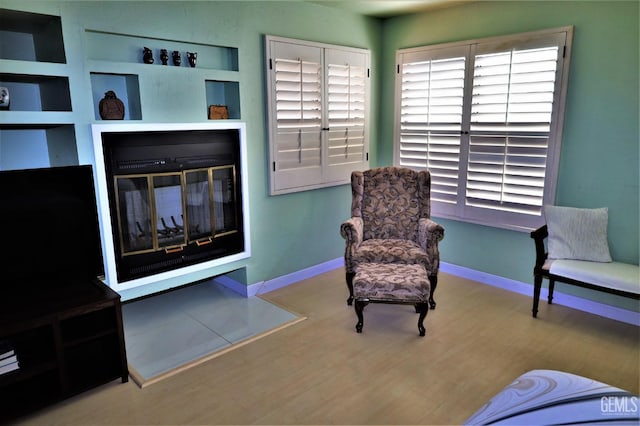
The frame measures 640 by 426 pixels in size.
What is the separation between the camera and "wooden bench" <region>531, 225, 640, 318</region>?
280cm

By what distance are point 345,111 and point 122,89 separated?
196 cm

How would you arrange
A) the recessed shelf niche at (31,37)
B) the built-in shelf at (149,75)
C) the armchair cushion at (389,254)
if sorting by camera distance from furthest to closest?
the armchair cushion at (389,254) → the built-in shelf at (149,75) → the recessed shelf niche at (31,37)

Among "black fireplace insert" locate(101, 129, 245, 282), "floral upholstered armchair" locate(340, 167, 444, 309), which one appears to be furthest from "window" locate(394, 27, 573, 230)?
"black fireplace insert" locate(101, 129, 245, 282)

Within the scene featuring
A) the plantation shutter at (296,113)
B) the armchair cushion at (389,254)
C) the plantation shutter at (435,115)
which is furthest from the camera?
the plantation shutter at (435,115)

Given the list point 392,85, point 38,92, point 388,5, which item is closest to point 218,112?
point 38,92

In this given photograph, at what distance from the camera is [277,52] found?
3.44 m

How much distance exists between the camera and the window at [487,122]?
3.30 metres

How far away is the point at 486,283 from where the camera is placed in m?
3.90

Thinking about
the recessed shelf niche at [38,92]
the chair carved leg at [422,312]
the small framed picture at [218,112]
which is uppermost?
the recessed shelf niche at [38,92]

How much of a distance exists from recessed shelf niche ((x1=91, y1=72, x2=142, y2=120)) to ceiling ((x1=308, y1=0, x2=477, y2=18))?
5.56 ft

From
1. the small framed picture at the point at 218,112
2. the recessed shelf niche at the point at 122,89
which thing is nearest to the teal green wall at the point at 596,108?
the small framed picture at the point at 218,112

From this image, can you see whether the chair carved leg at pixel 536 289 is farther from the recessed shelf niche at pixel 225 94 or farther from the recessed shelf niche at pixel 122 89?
the recessed shelf niche at pixel 122 89

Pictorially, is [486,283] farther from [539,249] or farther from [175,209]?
[175,209]

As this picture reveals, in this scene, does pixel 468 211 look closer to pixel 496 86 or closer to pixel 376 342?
pixel 496 86
